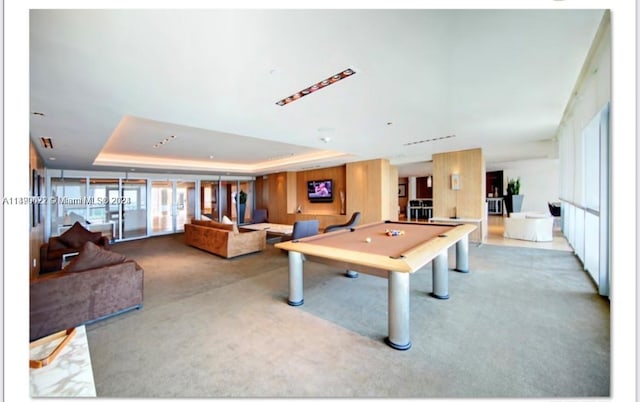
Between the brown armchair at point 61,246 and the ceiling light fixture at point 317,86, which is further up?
the ceiling light fixture at point 317,86

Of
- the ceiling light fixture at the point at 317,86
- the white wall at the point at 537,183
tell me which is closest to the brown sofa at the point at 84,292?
the ceiling light fixture at the point at 317,86

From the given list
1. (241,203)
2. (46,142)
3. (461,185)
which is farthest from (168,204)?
(461,185)

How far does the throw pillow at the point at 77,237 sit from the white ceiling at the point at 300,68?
1978mm

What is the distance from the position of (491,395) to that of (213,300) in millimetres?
2881

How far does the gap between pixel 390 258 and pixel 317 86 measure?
182cm

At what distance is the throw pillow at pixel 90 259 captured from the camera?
8.30 feet

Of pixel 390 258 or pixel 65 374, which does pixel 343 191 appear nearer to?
pixel 390 258

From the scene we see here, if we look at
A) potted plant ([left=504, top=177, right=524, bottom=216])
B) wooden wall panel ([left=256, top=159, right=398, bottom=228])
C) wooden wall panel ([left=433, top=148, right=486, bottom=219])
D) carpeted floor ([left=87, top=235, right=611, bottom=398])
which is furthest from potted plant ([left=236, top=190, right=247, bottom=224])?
potted plant ([left=504, top=177, right=524, bottom=216])

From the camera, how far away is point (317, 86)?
2484 millimetres

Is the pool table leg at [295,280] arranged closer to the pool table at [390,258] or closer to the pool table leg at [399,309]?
the pool table at [390,258]

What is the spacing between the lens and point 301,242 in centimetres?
296

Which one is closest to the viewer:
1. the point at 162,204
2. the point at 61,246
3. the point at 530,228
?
the point at 61,246

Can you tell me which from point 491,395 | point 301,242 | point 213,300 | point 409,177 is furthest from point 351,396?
point 409,177

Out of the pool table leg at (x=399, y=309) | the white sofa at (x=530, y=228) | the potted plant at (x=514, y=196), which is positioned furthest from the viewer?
the potted plant at (x=514, y=196)
